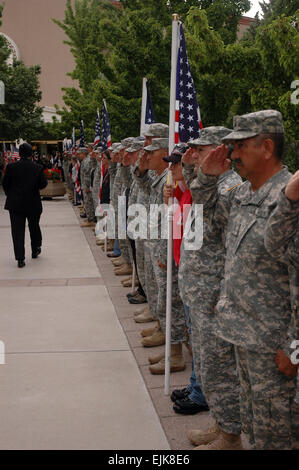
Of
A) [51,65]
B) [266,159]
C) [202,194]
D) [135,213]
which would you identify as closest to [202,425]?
[202,194]

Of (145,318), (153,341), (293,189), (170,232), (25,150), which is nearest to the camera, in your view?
(293,189)

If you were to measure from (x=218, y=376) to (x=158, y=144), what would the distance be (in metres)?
2.63

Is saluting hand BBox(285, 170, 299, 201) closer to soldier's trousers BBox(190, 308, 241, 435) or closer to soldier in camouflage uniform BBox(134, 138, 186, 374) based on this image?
soldier's trousers BBox(190, 308, 241, 435)

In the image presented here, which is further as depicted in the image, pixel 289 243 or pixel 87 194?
pixel 87 194

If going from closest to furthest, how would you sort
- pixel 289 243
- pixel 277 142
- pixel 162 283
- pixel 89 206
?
pixel 289 243
pixel 277 142
pixel 162 283
pixel 89 206

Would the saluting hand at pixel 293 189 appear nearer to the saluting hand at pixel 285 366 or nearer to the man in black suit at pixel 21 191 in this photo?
the saluting hand at pixel 285 366

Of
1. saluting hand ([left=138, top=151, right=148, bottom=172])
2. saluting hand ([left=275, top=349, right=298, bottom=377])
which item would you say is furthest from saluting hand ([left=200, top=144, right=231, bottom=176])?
saluting hand ([left=138, top=151, right=148, bottom=172])

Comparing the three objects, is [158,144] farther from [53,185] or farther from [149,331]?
[53,185]

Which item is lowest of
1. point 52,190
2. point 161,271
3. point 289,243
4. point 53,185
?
point 52,190

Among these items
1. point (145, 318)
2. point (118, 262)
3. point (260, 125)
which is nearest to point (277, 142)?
point (260, 125)

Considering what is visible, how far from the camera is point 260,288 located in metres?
2.89

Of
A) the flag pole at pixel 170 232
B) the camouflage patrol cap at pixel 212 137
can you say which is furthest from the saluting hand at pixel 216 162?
the flag pole at pixel 170 232

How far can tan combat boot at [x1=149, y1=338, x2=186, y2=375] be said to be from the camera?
5.16m
